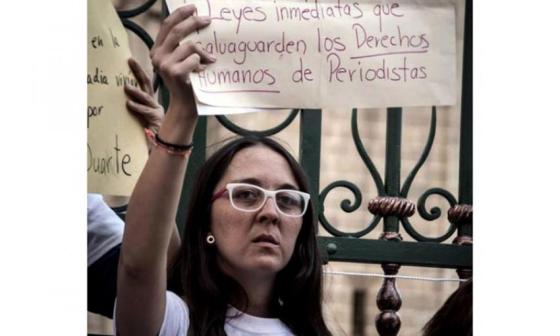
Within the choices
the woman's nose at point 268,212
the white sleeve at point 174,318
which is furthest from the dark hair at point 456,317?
the white sleeve at point 174,318

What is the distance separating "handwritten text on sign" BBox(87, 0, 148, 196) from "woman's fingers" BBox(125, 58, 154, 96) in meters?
0.01

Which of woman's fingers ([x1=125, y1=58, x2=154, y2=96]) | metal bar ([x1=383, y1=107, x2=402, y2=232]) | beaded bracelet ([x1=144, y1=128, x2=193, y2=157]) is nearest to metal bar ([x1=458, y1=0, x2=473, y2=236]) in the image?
metal bar ([x1=383, y1=107, x2=402, y2=232])

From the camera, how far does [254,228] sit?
3.87 metres

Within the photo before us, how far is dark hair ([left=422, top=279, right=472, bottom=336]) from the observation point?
4.11m

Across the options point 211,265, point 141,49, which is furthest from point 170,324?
point 141,49

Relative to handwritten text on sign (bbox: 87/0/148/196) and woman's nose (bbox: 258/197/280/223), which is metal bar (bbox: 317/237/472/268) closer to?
woman's nose (bbox: 258/197/280/223)

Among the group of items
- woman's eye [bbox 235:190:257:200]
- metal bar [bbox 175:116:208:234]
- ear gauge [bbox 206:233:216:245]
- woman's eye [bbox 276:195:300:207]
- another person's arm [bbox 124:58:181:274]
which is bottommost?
ear gauge [bbox 206:233:216:245]

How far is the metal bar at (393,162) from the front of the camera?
4.65 m

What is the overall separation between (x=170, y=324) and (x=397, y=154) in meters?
1.20

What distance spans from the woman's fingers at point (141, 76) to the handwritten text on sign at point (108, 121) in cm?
1

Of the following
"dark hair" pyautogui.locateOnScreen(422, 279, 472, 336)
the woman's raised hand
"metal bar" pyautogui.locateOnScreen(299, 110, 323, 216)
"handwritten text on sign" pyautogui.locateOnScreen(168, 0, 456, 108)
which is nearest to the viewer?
the woman's raised hand

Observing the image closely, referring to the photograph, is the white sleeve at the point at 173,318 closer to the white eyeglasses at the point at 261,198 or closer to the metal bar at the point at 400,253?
the white eyeglasses at the point at 261,198

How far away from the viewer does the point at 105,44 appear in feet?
13.1

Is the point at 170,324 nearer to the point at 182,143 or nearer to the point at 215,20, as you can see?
the point at 182,143
